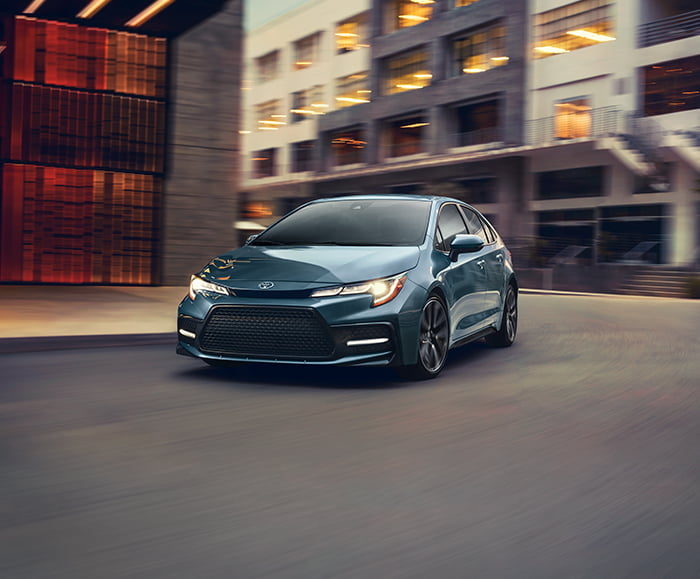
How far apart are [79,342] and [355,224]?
3.45 m

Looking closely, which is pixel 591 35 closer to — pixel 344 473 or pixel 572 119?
pixel 572 119

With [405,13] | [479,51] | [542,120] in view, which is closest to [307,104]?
[405,13]

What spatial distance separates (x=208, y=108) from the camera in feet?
66.2

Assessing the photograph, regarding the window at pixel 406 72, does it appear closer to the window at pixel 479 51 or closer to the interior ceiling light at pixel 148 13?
the window at pixel 479 51

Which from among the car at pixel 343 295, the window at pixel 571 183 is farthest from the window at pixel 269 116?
the car at pixel 343 295

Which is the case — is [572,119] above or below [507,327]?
above

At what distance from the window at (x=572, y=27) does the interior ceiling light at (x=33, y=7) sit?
82.1 feet

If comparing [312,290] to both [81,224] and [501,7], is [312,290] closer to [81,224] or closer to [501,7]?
[81,224]

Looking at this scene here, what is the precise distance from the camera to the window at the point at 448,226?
8.38m

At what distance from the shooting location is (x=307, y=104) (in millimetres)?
60688

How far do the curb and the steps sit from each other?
848 inches

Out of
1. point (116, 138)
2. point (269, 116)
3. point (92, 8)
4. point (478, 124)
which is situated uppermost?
point (269, 116)

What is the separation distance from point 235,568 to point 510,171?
39.0 meters

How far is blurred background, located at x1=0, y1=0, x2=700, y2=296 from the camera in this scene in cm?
1850
